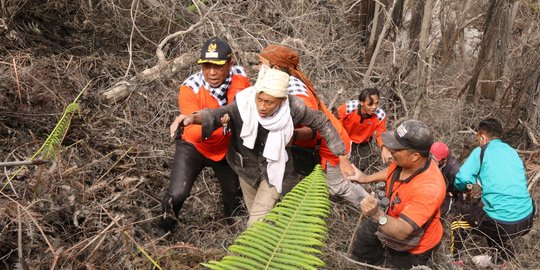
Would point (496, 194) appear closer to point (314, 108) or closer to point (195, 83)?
point (314, 108)

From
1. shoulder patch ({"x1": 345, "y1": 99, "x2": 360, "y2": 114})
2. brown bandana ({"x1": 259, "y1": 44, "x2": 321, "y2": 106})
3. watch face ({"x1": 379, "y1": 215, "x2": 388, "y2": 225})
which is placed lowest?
shoulder patch ({"x1": 345, "y1": 99, "x2": 360, "y2": 114})

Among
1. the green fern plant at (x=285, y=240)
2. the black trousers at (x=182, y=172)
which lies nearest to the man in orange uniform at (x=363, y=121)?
the black trousers at (x=182, y=172)

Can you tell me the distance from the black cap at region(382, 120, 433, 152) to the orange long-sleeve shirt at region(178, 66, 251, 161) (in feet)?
3.90

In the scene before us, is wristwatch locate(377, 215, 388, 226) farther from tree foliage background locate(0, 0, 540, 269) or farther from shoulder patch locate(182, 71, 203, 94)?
shoulder patch locate(182, 71, 203, 94)

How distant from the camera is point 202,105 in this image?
364 centimetres

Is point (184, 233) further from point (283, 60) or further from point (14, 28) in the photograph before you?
point (14, 28)

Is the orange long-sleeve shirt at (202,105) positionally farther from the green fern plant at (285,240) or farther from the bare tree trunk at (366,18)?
the bare tree trunk at (366,18)

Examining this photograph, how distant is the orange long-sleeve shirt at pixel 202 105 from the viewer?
3.55 meters

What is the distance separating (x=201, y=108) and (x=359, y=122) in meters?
2.18

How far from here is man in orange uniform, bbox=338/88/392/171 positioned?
5102 millimetres

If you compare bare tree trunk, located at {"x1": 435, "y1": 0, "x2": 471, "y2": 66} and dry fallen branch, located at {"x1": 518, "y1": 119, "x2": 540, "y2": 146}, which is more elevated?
bare tree trunk, located at {"x1": 435, "y1": 0, "x2": 471, "y2": 66}

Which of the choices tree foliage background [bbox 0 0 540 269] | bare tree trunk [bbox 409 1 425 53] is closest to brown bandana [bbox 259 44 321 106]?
tree foliage background [bbox 0 0 540 269]

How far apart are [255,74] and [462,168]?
2823 millimetres

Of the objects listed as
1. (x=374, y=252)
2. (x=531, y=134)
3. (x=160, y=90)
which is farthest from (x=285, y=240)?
(x=531, y=134)
